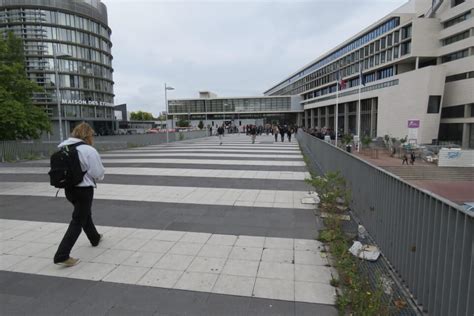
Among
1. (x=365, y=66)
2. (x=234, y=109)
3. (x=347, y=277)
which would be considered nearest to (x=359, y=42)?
(x=365, y=66)

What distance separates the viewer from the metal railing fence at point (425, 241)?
2.18 m

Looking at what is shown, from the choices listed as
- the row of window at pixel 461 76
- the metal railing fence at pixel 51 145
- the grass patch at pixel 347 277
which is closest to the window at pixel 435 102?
the row of window at pixel 461 76

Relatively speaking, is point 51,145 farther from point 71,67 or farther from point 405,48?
point 405,48

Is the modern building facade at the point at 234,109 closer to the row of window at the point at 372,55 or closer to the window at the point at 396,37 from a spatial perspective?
the row of window at the point at 372,55

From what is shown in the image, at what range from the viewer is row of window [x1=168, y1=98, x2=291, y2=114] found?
90688mm

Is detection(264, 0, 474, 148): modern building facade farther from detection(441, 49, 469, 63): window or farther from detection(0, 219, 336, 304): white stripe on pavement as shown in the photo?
detection(0, 219, 336, 304): white stripe on pavement

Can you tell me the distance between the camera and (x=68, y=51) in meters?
51.9

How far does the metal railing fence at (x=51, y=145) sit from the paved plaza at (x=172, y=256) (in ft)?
34.1

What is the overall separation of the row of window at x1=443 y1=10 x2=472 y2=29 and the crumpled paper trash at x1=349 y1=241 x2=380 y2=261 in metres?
46.1

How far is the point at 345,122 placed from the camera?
6319cm

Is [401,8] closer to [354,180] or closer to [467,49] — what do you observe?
[467,49]

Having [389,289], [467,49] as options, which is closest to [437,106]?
[467,49]

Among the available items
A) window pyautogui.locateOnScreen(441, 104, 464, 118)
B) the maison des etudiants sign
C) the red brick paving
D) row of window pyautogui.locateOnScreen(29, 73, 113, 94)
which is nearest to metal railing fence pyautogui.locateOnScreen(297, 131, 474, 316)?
the red brick paving

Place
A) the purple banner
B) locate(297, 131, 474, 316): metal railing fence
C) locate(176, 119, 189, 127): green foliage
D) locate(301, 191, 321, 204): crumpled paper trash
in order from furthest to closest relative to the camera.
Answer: locate(176, 119, 189, 127): green foliage → the purple banner → locate(301, 191, 321, 204): crumpled paper trash → locate(297, 131, 474, 316): metal railing fence
